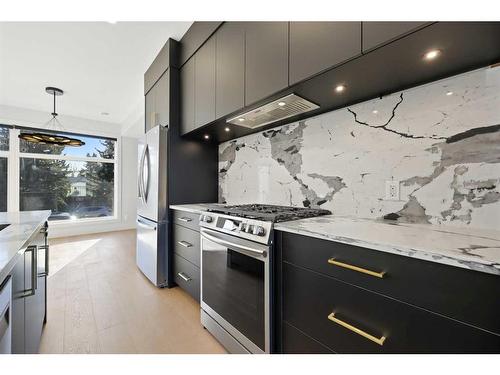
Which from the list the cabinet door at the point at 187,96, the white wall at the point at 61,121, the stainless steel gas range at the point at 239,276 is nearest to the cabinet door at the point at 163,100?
the cabinet door at the point at 187,96

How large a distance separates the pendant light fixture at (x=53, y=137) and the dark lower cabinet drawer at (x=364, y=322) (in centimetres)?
373

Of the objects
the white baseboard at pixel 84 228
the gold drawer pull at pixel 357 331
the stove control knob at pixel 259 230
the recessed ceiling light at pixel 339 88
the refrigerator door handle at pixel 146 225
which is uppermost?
the recessed ceiling light at pixel 339 88

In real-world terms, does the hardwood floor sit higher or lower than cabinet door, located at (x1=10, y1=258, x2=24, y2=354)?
lower

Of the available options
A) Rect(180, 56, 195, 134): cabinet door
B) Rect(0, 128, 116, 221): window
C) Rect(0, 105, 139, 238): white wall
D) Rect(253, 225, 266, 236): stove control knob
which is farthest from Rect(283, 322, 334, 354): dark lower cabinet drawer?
Rect(0, 128, 116, 221): window

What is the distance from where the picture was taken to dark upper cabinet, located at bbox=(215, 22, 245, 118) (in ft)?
5.54

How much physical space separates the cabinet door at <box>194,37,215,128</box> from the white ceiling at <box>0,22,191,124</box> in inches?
18.6

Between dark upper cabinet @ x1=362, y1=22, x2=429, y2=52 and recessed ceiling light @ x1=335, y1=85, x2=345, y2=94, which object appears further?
recessed ceiling light @ x1=335, y1=85, x2=345, y2=94

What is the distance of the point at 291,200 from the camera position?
6.57 feet

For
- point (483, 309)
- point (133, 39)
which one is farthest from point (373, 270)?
point (133, 39)

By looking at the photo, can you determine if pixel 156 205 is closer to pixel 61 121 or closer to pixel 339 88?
pixel 339 88

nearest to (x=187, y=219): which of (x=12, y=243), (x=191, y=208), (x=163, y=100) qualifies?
(x=191, y=208)

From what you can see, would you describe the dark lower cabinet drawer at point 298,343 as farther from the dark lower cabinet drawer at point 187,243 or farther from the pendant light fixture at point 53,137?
the pendant light fixture at point 53,137

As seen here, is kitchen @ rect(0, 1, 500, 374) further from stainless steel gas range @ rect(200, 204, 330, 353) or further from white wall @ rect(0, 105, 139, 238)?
white wall @ rect(0, 105, 139, 238)

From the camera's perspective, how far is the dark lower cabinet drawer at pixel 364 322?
702mm
